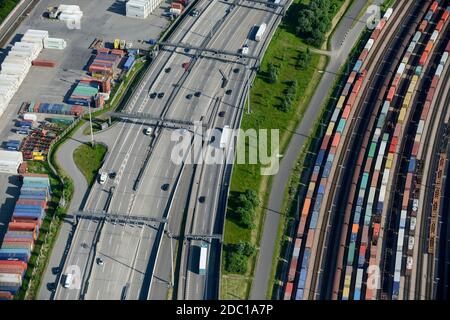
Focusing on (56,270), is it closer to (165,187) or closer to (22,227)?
(22,227)

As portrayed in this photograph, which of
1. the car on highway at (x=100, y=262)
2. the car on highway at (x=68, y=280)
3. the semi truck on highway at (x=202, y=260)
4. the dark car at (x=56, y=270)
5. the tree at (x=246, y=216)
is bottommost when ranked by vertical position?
the car on highway at (x=68, y=280)

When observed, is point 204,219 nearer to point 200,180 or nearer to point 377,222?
point 200,180

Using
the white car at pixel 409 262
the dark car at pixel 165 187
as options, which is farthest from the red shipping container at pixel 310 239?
the dark car at pixel 165 187

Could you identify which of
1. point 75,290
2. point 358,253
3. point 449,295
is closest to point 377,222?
point 358,253

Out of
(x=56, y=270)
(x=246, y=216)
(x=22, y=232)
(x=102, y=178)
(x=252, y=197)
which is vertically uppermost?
(x=252, y=197)

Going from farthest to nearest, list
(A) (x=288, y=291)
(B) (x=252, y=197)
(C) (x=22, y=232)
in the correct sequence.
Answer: (B) (x=252, y=197), (C) (x=22, y=232), (A) (x=288, y=291)

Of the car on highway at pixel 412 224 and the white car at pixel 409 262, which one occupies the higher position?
the car on highway at pixel 412 224

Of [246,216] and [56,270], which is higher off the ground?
[246,216]

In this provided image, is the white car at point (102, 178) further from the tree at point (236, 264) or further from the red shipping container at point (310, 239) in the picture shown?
the red shipping container at point (310, 239)

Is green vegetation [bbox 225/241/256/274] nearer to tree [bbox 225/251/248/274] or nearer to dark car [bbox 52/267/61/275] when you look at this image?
tree [bbox 225/251/248/274]

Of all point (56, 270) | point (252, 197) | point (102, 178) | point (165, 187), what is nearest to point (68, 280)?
point (56, 270)

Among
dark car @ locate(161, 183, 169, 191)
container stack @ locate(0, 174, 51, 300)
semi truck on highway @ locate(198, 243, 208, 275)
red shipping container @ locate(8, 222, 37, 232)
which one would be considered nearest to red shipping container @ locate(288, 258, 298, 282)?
semi truck on highway @ locate(198, 243, 208, 275)
